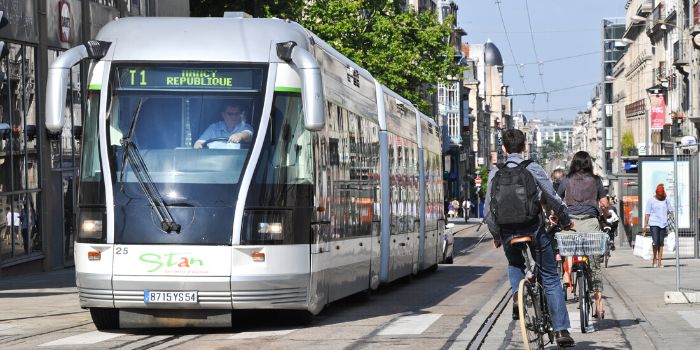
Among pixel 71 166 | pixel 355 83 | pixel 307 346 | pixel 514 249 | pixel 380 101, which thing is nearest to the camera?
pixel 514 249

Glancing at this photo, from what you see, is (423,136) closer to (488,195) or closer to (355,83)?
(355,83)

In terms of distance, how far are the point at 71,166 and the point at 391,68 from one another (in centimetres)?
2211

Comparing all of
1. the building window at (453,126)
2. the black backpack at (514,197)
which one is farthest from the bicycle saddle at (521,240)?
the building window at (453,126)

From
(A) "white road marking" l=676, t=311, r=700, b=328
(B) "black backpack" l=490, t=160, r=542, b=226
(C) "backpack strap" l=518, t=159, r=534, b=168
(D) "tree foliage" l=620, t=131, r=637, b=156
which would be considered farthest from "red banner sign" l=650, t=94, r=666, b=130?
(B) "black backpack" l=490, t=160, r=542, b=226

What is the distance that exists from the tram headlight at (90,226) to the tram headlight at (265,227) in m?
1.35

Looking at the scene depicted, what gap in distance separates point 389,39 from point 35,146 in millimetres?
24848

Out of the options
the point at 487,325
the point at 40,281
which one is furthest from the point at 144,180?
the point at 40,281

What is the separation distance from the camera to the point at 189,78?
1336 centimetres

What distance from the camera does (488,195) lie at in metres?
10.5

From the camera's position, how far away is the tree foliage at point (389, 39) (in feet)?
170

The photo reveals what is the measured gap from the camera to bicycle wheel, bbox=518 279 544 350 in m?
9.95

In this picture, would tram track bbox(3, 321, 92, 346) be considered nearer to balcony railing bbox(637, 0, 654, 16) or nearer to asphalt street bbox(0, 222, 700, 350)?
asphalt street bbox(0, 222, 700, 350)

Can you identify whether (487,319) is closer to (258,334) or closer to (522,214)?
(258,334)

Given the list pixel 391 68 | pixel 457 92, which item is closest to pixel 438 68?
pixel 391 68
